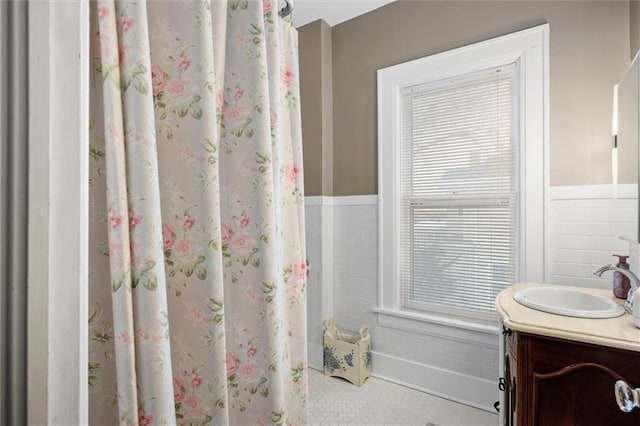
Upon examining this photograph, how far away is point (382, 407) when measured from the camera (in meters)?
2.01

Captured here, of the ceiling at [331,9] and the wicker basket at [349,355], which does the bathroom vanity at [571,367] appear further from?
the ceiling at [331,9]

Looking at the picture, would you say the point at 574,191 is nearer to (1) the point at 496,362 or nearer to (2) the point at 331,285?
(1) the point at 496,362

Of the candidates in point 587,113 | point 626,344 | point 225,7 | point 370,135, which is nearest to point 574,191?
point 587,113

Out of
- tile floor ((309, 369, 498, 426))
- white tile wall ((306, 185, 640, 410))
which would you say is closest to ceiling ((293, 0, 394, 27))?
white tile wall ((306, 185, 640, 410))

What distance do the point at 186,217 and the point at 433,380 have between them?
2044 mm

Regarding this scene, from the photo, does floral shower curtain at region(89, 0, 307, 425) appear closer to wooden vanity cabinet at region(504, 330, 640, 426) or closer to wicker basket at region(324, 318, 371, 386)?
wooden vanity cabinet at region(504, 330, 640, 426)

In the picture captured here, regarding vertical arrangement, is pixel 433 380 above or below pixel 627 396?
below

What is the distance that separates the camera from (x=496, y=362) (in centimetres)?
195

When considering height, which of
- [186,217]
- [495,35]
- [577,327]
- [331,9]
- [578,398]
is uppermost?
[331,9]

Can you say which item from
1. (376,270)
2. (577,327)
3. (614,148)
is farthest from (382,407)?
(614,148)

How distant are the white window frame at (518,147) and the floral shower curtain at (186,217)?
4.38 feet

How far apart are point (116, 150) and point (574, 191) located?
2055 mm

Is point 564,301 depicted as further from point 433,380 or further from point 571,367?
point 433,380

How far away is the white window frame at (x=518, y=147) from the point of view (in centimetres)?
181
